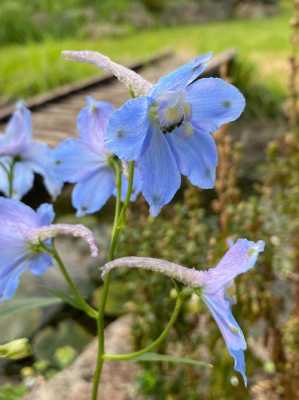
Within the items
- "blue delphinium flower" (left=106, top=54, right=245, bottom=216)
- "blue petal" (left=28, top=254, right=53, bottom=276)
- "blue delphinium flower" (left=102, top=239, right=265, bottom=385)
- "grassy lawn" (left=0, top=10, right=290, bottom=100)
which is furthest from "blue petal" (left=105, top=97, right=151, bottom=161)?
"grassy lawn" (left=0, top=10, right=290, bottom=100)

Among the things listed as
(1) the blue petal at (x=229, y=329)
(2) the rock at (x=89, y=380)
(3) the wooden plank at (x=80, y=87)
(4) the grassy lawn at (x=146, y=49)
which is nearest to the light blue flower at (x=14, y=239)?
(1) the blue petal at (x=229, y=329)

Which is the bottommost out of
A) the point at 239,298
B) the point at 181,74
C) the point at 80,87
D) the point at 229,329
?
the point at 80,87

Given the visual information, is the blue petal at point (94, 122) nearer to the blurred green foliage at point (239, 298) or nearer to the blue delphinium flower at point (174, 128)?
the blue delphinium flower at point (174, 128)

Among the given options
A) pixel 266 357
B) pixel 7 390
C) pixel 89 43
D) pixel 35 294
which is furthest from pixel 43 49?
pixel 7 390

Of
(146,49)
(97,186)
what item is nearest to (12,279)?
(97,186)

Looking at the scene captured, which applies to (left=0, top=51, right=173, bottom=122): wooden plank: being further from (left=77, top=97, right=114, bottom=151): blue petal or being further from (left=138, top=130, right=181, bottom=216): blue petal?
(left=138, top=130, right=181, bottom=216): blue petal

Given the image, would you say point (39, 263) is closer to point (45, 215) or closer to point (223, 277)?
point (45, 215)

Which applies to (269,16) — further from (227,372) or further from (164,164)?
(164,164)
